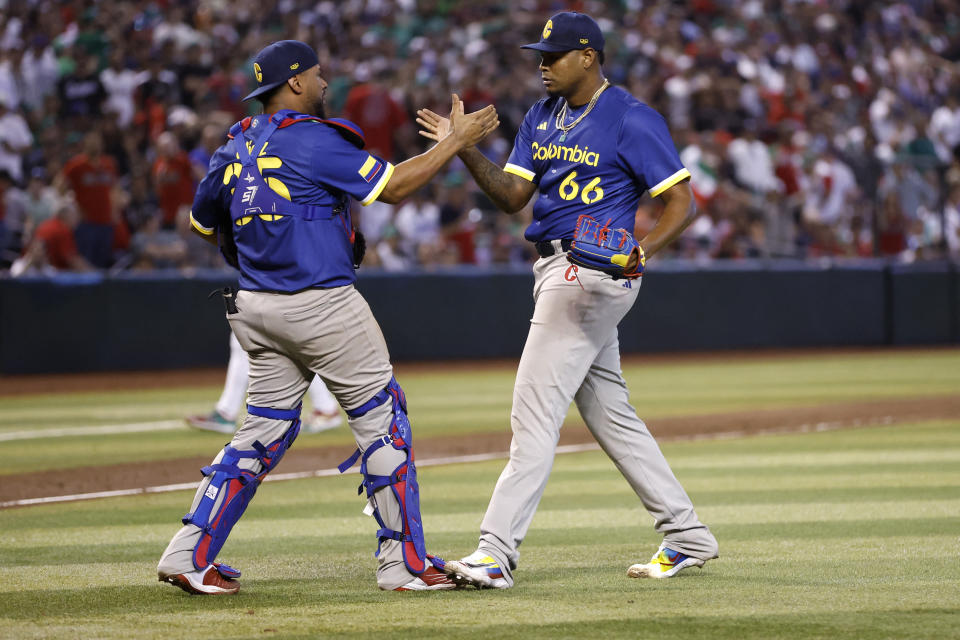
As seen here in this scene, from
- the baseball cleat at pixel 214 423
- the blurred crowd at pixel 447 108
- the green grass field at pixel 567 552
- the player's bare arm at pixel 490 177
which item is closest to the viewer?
the green grass field at pixel 567 552

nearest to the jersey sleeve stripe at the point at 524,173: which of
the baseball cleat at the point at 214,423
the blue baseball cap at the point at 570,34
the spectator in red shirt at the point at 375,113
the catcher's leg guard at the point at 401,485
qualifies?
the blue baseball cap at the point at 570,34

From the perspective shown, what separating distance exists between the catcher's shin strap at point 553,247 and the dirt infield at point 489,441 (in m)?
4.25

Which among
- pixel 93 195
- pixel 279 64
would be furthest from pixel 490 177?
pixel 93 195

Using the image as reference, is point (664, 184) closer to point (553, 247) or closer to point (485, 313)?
point (553, 247)

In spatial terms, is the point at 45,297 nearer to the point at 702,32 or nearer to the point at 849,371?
the point at 849,371

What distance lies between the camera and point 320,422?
36.2ft

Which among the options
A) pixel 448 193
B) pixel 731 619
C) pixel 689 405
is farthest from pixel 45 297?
pixel 731 619

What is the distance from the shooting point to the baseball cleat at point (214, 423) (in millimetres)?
11023

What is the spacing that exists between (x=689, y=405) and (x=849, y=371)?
14.5ft

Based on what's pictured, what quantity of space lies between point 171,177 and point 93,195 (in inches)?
37.7

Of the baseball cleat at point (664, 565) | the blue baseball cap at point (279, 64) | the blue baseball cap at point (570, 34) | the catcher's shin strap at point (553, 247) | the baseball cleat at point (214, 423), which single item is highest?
the blue baseball cap at point (570, 34)

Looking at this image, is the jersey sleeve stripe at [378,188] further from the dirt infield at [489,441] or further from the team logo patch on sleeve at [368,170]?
the dirt infield at [489,441]

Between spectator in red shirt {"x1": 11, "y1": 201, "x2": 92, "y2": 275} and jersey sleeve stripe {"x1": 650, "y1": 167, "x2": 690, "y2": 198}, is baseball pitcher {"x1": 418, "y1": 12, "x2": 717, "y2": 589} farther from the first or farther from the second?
spectator in red shirt {"x1": 11, "y1": 201, "x2": 92, "y2": 275}

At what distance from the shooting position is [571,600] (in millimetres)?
4715
